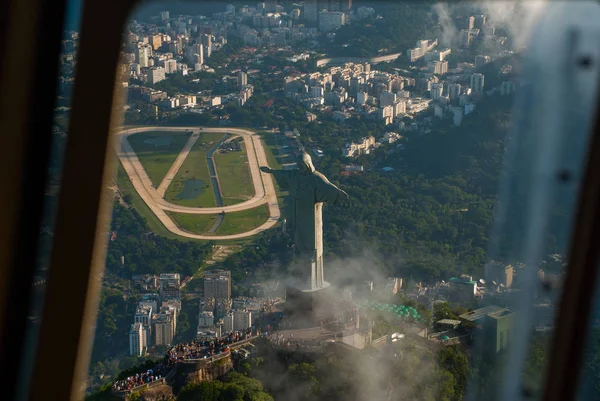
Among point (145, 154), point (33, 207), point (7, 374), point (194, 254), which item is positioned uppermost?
point (33, 207)

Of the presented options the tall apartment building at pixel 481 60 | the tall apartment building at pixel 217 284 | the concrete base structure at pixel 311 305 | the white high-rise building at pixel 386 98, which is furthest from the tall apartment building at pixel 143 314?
the tall apartment building at pixel 481 60

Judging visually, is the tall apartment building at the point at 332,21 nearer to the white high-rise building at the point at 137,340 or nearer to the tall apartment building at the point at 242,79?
the tall apartment building at the point at 242,79

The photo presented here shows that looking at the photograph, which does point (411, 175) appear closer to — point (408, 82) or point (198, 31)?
point (408, 82)

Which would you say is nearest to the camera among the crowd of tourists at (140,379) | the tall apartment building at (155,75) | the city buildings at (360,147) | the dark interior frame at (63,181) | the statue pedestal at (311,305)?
the dark interior frame at (63,181)

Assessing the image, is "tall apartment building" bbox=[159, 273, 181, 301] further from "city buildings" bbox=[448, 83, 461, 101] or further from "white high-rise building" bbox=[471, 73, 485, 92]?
"white high-rise building" bbox=[471, 73, 485, 92]

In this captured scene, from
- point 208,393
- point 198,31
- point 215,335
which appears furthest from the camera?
point 198,31

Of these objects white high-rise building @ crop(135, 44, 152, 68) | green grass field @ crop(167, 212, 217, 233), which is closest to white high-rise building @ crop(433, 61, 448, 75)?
white high-rise building @ crop(135, 44, 152, 68)

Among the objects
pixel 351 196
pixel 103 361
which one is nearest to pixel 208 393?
pixel 103 361
